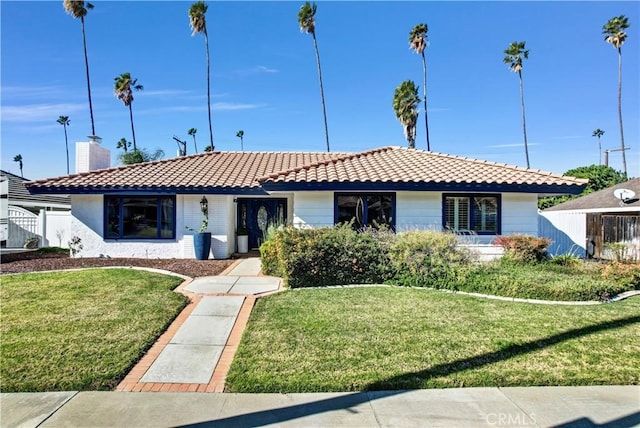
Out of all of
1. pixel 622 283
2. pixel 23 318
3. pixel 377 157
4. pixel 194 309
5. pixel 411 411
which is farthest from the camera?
pixel 377 157

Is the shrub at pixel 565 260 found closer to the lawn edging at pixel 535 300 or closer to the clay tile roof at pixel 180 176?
the lawn edging at pixel 535 300

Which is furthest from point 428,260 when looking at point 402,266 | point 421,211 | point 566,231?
point 566,231

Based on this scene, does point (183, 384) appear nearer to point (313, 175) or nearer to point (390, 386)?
point (390, 386)

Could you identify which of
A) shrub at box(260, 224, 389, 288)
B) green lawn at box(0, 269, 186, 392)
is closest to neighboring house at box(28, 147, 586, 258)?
shrub at box(260, 224, 389, 288)

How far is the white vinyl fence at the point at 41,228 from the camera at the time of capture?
57.9ft

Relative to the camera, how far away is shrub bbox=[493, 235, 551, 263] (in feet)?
37.2

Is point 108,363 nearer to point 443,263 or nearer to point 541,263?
point 443,263

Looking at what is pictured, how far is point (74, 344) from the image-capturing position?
18.5ft

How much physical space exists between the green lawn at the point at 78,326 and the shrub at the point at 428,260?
526 cm

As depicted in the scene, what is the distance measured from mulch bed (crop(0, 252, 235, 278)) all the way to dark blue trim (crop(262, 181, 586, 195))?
3.27 meters

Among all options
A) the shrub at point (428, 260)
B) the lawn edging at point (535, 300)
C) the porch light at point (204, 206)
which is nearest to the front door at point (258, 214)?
the porch light at point (204, 206)

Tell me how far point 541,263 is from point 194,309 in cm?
982

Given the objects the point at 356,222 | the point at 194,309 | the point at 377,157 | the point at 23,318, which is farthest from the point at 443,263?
the point at 23,318

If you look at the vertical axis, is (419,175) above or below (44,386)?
above
